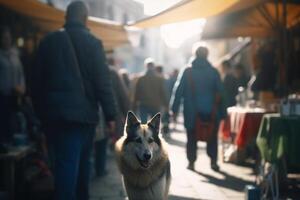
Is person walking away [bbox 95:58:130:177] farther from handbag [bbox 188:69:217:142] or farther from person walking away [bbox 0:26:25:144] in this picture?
person walking away [bbox 0:26:25:144]

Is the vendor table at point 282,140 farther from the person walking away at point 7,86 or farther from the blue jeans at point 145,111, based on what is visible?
the blue jeans at point 145,111

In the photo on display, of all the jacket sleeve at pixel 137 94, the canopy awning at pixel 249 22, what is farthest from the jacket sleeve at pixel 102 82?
the jacket sleeve at pixel 137 94

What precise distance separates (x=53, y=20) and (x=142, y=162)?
268 inches

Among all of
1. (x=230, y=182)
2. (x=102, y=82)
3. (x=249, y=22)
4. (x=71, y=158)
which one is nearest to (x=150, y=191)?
(x=71, y=158)

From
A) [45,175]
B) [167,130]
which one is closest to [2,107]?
[45,175]

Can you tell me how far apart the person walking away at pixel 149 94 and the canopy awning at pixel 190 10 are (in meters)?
2.63

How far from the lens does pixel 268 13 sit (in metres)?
11.9

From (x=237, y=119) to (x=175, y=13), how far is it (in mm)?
2267

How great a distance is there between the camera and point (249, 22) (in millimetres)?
12992

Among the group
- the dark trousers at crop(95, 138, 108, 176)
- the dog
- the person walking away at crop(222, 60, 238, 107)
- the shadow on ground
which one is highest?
the person walking away at crop(222, 60, 238, 107)

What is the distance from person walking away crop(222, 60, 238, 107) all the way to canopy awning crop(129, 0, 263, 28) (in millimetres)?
2732

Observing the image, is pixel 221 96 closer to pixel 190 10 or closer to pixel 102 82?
pixel 190 10

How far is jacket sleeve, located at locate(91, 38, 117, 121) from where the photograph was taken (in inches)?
226

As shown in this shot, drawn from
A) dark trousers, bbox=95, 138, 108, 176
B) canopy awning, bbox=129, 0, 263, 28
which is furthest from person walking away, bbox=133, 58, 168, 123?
dark trousers, bbox=95, 138, 108, 176
